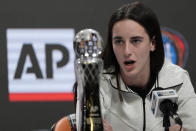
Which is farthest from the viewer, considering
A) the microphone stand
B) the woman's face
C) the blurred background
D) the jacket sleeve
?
the blurred background

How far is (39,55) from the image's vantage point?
252 cm

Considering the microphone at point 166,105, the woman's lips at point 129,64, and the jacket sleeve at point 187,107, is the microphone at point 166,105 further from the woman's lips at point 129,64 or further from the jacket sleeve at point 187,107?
the jacket sleeve at point 187,107

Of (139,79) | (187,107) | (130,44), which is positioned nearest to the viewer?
(130,44)

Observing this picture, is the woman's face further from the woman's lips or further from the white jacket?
the white jacket

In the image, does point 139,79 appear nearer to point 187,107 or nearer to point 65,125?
point 187,107

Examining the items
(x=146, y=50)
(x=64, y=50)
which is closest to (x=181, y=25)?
(x=64, y=50)

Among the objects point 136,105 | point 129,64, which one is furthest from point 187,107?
point 129,64

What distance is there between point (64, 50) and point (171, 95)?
1677mm

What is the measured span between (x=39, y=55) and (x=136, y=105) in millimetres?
1268

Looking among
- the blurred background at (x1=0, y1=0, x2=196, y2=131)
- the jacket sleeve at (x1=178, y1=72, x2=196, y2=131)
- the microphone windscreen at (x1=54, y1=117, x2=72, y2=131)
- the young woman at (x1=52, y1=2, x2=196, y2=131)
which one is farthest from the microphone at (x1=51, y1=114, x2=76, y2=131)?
the blurred background at (x1=0, y1=0, x2=196, y2=131)

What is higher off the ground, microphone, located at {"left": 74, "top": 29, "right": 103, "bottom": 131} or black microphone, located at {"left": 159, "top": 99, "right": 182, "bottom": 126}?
microphone, located at {"left": 74, "top": 29, "right": 103, "bottom": 131}

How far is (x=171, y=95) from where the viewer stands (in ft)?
3.08

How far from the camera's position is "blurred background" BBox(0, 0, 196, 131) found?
2.48m

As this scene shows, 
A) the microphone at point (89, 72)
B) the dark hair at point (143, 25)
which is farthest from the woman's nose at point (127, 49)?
the microphone at point (89, 72)
